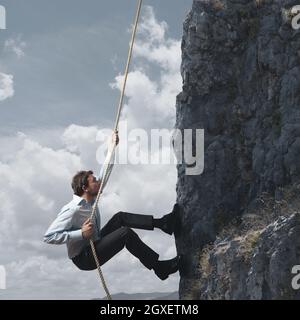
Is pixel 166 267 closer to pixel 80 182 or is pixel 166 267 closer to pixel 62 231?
pixel 62 231

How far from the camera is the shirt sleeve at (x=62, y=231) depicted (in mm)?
12711

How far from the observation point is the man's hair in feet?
44.3

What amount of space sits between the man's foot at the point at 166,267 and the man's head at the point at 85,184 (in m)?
2.82

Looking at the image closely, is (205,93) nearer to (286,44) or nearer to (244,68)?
(244,68)

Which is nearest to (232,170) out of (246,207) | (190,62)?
(246,207)

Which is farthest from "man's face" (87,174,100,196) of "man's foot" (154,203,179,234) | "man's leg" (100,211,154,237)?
"man's foot" (154,203,179,234)

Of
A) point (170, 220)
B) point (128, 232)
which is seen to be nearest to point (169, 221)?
point (170, 220)

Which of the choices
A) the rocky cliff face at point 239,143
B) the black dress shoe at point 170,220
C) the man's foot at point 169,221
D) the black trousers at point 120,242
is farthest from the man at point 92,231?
the rocky cliff face at point 239,143

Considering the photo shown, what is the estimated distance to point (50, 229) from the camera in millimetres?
13031

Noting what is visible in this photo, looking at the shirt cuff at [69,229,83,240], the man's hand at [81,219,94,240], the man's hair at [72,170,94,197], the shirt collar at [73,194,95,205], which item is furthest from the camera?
the man's hair at [72,170,94,197]

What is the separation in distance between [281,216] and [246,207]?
2576 mm

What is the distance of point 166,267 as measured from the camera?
48.8 ft

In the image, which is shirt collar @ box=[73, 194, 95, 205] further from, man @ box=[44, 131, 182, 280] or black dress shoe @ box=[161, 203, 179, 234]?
black dress shoe @ box=[161, 203, 179, 234]
